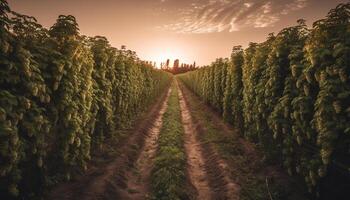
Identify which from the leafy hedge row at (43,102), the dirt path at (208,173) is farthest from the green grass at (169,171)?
the leafy hedge row at (43,102)

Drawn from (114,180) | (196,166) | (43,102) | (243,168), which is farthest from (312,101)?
(43,102)

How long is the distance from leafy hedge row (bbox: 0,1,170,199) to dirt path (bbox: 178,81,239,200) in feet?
12.7

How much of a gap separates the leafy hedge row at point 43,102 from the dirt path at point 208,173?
388 centimetres

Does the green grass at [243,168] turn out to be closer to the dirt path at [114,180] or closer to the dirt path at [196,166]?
the dirt path at [196,166]

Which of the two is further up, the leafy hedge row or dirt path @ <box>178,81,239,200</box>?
the leafy hedge row

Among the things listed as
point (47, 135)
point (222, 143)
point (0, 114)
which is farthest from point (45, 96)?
point (222, 143)

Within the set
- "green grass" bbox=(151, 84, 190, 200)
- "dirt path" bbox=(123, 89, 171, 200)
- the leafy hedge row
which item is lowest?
"dirt path" bbox=(123, 89, 171, 200)

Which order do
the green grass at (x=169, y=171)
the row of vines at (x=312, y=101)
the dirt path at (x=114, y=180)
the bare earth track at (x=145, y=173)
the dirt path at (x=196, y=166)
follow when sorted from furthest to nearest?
the dirt path at (x=196, y=166)
the green grass at (x=169, y=171)
the bare earth track at (x=145, y=173)
the dirt path at (x=114, y=180)
the row of vines at (x=312, y=101)

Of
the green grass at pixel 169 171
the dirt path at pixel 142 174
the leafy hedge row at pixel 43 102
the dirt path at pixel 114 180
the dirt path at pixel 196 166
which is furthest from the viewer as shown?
the dirt path at pixel 196 166

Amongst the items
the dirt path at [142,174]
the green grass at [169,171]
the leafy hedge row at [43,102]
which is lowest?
the dirt path at [142,174]

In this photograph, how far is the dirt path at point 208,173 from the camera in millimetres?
8414

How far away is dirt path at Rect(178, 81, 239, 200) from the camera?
331 inches

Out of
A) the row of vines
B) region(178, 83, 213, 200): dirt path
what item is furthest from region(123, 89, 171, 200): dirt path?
the row of vines

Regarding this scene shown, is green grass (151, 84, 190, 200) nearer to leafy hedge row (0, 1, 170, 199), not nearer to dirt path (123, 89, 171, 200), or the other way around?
dirt path (123, 89, 171, 200)
